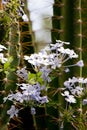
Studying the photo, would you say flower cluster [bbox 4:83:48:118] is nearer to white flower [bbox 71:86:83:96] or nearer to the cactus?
white flower [bbox 71:86:83:96]

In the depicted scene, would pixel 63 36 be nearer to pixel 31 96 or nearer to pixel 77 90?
pixel 77 90

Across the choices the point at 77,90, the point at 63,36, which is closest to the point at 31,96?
the point at 77,90

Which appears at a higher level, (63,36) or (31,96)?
(63,36)

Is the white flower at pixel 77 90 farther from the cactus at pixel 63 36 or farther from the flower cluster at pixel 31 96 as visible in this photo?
the cactus at pixel 63 36

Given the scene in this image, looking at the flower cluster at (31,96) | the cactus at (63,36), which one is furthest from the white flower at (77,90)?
the cactus at (63,36)

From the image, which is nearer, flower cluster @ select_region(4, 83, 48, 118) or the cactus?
flower cluster @ select_region(4, 83, 48, 118)

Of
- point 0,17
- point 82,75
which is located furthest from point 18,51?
point 82,75

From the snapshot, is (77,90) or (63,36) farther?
(63,36)

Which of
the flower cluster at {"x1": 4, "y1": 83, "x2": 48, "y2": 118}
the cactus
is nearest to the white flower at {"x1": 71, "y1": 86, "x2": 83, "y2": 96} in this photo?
the flower cluster at {"x1": 4, "y1": 83, "x2": 48, "y2": 118}

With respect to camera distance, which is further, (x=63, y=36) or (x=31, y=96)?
(x=63, y=36)

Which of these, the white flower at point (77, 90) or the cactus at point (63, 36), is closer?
the white flower at point (77, 90)

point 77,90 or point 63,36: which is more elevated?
point 63,36

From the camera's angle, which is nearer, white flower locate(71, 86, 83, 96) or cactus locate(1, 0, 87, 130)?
white flower locate(71, 86, 83, 96)

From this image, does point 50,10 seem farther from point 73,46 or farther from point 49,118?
point 49,118
